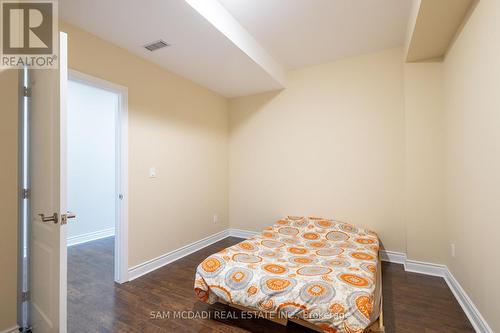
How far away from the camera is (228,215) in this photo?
169 inches

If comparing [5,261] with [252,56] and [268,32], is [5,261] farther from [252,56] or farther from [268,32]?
[268,32]

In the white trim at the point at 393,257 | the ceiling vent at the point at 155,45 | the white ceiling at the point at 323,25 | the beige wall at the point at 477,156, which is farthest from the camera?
the white trim at the point at 393,257

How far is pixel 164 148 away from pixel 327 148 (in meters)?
2.20

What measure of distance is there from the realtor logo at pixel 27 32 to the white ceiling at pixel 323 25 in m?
1.36

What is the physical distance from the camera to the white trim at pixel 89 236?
3.81m

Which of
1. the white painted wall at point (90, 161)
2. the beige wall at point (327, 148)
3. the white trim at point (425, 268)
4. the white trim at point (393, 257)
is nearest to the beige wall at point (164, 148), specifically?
the beige wall at point (327, 148)

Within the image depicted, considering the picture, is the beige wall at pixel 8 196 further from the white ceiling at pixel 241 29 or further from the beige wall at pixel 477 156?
the beige wall at pixel 477 156

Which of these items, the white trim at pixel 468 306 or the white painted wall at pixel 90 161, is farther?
the white painted wall at pixel 90 161

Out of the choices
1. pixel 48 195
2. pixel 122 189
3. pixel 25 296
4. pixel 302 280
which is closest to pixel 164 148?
pixel 122 189

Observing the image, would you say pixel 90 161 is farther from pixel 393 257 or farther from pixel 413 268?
pixel 413 268

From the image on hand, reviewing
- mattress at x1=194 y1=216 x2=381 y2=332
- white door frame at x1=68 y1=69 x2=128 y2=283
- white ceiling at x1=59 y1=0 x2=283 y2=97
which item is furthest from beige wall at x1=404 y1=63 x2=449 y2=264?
white door frame at x1=68 y1=69 x2=128 y2=283

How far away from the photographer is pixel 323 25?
254cm

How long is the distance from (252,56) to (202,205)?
7.20 feet

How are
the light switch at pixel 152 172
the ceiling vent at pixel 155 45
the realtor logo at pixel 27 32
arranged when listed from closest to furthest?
1. the realtor logo at pixel 27 32
2. the ceiling vent at pixel 155 45
3. the light switch at pixel 152 172
